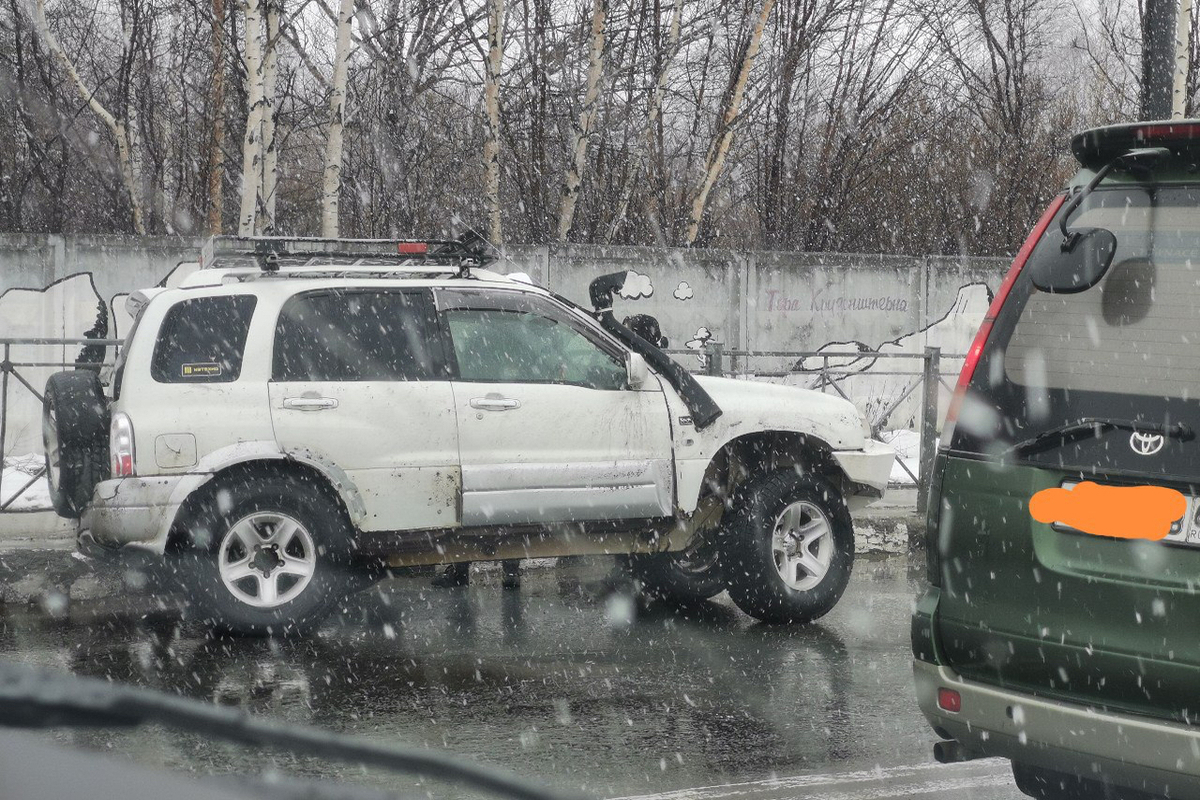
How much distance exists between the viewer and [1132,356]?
3373mm

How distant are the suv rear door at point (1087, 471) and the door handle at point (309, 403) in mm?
3820

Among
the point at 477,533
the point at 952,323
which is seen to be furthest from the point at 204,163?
the point at 477,533

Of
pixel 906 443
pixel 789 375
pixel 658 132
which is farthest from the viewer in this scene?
pixel 658 132

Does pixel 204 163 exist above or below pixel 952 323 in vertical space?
above

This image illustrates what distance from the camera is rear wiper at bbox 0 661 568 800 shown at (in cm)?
100

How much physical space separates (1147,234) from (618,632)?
4.14 meters

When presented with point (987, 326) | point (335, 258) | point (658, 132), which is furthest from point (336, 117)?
point (987, 326)

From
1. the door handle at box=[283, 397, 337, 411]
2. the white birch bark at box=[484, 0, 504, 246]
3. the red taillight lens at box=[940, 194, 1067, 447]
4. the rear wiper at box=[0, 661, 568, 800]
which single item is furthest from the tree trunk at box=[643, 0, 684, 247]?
the rear wiper at box=[0, 661, 568, 800]

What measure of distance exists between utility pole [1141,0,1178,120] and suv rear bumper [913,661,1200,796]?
27.2 feet

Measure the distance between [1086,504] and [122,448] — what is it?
4.65 metres

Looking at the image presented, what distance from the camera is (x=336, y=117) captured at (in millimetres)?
14352

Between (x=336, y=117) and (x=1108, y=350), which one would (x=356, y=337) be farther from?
(x=336, y=117)

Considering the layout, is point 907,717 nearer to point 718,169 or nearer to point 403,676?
point 403,676

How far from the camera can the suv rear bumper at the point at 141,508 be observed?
6.41 metres
